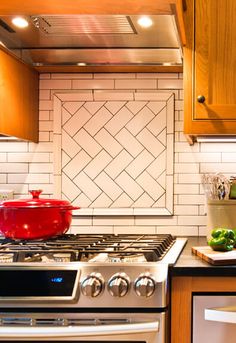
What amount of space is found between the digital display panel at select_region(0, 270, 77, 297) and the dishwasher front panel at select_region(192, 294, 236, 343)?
1.35 feet

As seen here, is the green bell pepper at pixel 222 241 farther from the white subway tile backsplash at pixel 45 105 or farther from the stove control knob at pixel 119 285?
the white subway tile backsplash at pixel 45 105

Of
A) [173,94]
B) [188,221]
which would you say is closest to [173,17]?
[173,94]

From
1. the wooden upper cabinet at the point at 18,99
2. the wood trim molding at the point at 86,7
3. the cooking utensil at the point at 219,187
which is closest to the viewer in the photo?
the wood trim molding at the point at 86,7

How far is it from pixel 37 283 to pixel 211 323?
1.85 feet

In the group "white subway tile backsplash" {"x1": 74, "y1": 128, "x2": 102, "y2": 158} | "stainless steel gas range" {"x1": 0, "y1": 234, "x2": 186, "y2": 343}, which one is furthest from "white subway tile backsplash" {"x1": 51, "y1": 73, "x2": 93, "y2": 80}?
"stainless steel gas range" {"x1": 0, "y1": 234, "x2": 186, "y2": 343}

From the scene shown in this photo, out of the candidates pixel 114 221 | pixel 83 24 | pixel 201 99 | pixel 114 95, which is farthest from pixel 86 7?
pixel 114 221

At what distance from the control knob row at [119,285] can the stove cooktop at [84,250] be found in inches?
3.5

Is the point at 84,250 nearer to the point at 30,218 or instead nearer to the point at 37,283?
the point at 37,283

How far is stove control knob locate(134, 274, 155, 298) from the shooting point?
166 cm

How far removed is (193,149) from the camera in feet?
8.54

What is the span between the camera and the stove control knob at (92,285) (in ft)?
5.49

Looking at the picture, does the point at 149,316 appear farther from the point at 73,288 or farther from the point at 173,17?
the point at 173,17

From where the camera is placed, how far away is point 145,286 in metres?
1.66

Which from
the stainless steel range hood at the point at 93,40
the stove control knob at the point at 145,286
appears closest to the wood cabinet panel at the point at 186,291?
the stove control knob at the point at 145,286
